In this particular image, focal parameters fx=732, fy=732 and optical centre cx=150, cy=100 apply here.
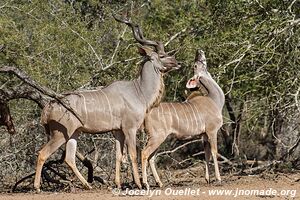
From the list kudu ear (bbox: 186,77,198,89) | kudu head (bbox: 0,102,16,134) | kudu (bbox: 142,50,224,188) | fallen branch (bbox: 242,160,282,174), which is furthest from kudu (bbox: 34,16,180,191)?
fallen branch (bbox: 242,160,282,174)

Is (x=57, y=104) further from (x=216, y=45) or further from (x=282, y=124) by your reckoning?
(x=282, y=124)

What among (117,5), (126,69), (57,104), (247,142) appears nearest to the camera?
(57,104)

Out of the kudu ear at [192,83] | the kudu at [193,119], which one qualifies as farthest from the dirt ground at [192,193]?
the kudu ear at [192,83]

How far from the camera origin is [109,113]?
24.3 ft

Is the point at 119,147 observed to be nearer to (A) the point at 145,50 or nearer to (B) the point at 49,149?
(B) the point at 49,149

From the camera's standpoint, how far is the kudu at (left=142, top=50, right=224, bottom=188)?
7.77 metres

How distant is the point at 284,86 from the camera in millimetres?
9203

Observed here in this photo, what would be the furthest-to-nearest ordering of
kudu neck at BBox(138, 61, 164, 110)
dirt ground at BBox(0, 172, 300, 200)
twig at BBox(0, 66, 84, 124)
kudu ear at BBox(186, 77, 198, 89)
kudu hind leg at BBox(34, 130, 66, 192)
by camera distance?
1. kudu ear at BBox(186, 77, 198, 89)
2. kudu neck at BBox(138, 61, 164, 110)
3. kudu hind leg at BBox(34, 130, 66, 192)
4. twig at BBox(0, 66, 84, 124)
5. dirt ground at BBox(0, 172, 300, 200)

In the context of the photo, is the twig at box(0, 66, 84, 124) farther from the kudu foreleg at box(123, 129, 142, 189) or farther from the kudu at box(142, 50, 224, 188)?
the kudu at box(142, 50, 224, 188)

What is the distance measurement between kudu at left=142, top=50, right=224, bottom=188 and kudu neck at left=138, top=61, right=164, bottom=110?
7.4 inches

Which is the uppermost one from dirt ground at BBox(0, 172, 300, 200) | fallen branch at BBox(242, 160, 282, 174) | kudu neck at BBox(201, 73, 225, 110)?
kudu neck at BBox(201, 73, 225, 110)

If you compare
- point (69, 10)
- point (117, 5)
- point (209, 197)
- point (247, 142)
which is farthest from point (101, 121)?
point (247, 142)

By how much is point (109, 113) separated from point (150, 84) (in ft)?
1.99

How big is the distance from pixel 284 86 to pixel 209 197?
2.95 m
